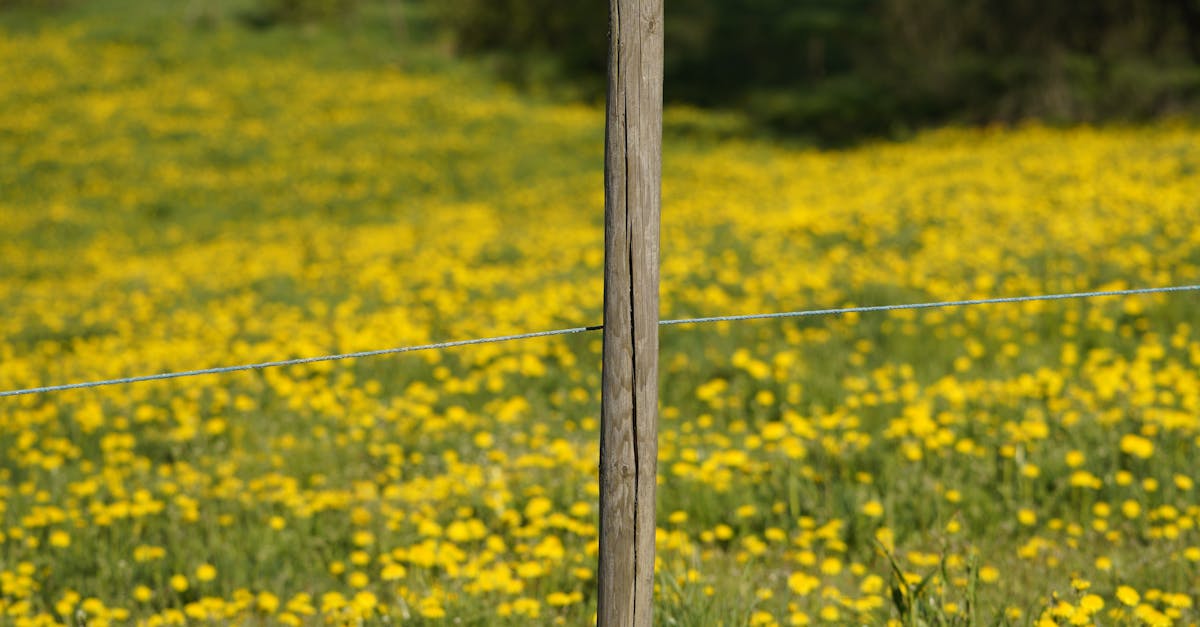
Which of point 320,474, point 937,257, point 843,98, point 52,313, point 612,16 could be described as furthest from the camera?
point 843,98

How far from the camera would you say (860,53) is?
22281mm

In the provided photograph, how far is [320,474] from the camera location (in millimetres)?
4766

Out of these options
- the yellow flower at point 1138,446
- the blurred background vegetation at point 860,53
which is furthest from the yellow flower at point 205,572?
the blurred background vegetation at point 860,53

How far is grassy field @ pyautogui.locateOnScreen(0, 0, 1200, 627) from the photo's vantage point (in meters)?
3.53

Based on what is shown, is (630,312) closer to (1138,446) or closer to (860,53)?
(1138,446)

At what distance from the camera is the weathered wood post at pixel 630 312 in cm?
217

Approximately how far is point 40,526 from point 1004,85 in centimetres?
1676

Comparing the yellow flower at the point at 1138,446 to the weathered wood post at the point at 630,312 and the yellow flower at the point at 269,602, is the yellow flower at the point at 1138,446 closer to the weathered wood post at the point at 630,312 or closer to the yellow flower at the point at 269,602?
the weathered wood post at the point at 630,312

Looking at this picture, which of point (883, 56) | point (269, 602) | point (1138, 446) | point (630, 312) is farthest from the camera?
point (883, 56)

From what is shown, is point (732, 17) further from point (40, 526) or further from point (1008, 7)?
point (40, 526)

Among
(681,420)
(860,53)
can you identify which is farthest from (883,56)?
(681,420)

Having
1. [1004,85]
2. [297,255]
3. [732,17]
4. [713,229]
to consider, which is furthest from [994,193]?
[732,17]

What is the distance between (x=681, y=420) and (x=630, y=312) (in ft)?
10.2

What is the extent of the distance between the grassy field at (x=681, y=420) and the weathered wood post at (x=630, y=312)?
75cm
